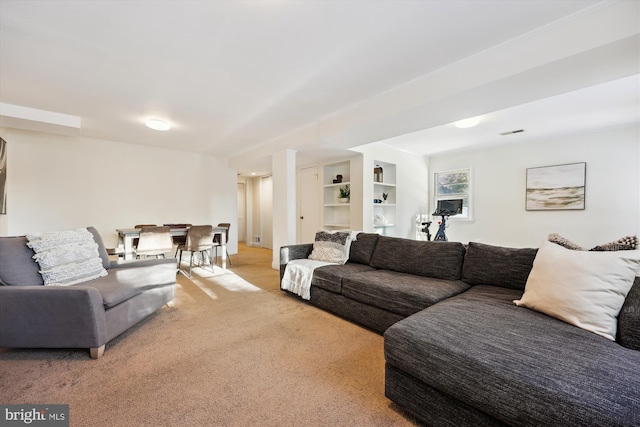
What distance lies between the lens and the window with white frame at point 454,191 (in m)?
5.50

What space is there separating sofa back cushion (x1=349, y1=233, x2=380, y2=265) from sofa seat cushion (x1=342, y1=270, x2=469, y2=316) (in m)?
0.54

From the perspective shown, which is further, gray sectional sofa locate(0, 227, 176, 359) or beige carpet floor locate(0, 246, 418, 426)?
gray sectional sofa locate(0, 227, 176, 359)

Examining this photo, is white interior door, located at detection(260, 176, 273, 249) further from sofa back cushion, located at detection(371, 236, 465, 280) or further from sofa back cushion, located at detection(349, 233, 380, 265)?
sofa back cushion, located at detection(371, 236, 465, 280)

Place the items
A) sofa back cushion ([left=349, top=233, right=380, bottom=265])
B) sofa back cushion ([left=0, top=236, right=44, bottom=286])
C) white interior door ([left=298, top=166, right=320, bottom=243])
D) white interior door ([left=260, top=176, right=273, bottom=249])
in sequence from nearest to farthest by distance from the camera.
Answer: sofa back cushion ([left=0, top=236, right=44, bottom=286]) → sofa back cushion ([left=349, top=233, right=380, bottom=265]) → white interior door ([left=298, top=166, right=320, bottom=243]) → white interior door ([left=260, top=176, right=273, bottom=249])

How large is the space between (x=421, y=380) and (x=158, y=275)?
2497 mm

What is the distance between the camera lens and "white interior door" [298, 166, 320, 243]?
229 inches

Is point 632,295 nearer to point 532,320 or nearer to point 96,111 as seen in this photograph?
point 532,320

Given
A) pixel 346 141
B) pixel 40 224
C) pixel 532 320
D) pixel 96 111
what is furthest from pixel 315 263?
pixel 40 224

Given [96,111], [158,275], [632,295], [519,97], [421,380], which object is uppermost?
[96,111]

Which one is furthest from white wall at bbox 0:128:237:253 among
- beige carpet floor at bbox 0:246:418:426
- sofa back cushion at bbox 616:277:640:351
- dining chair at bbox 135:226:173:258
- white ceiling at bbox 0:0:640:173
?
sofa back cushion at bbox 616:277:640:351

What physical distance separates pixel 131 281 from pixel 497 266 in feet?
10.4

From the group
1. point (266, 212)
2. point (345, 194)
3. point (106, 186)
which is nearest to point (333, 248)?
point (345, 194)

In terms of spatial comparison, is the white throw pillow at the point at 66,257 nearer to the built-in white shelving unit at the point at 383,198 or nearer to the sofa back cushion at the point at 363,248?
the sofa back cushion at the point at 363,248

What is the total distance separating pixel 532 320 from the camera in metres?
1.43
